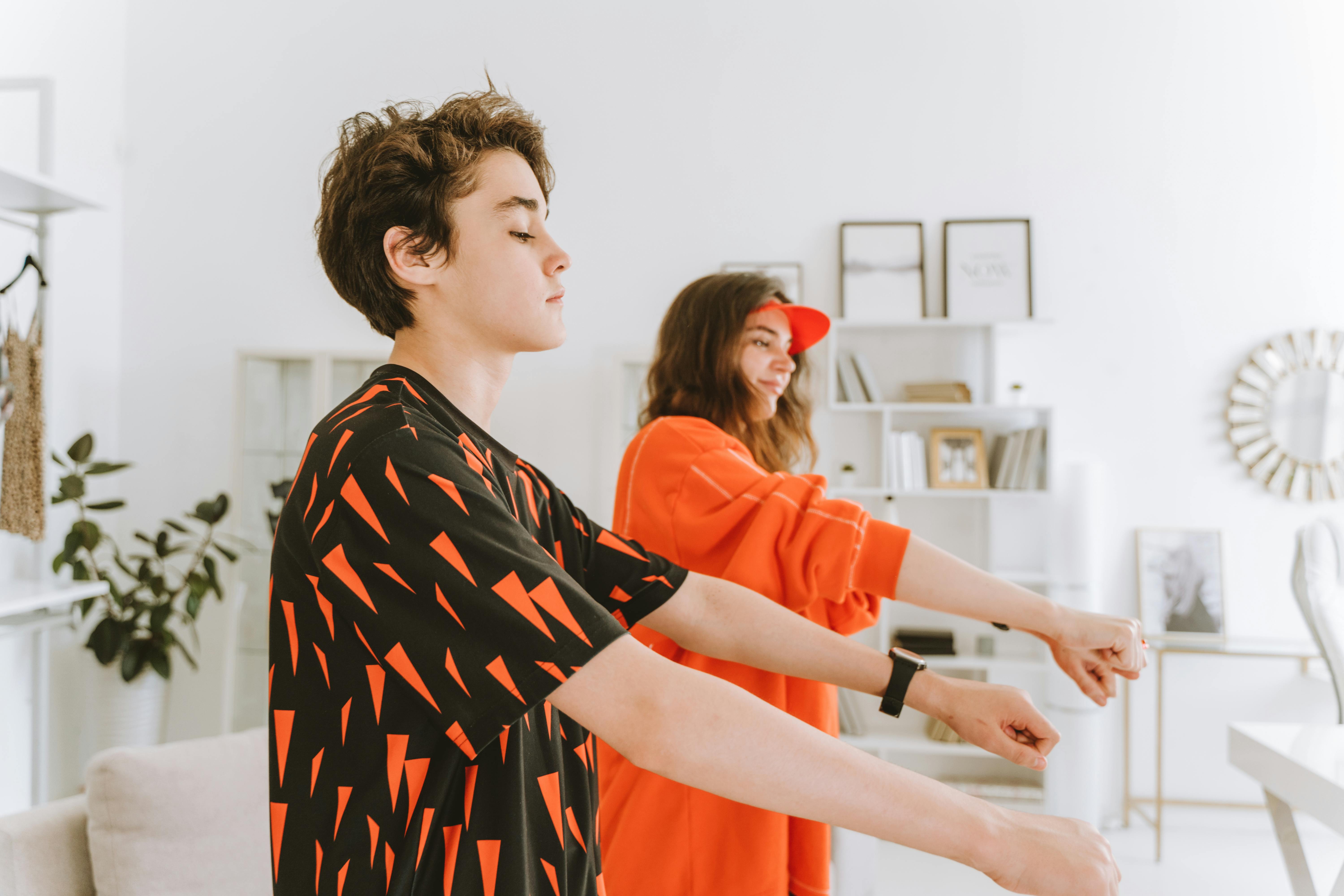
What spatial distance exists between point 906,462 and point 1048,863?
294cm

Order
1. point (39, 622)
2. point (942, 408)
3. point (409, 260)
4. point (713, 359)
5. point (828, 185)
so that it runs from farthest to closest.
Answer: point (828, 185) → point (942, 408) → point (39, 622) → point (713, 359) → point (409, 260)

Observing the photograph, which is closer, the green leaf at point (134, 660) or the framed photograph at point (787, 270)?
the green leaf at point (134, 660)

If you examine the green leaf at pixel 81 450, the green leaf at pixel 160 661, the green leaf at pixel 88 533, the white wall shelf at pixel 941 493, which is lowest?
the green leaf at pixel 160 661

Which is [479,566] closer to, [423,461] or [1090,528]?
[423,461]

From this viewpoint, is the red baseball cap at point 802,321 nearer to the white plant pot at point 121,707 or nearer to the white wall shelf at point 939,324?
the white wall shelf at point 939,324

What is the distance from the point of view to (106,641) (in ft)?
10.3

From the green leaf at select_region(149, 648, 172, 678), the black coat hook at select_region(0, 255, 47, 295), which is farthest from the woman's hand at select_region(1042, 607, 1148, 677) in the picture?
the green leaf at select_region(149, 648, 172, 678)

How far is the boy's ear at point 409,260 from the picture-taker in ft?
2.64

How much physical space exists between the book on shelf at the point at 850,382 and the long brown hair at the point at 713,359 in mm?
1914

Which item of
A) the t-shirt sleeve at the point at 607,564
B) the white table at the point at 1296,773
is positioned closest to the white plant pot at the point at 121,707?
the t-shirt sleeve at the point at 607,564

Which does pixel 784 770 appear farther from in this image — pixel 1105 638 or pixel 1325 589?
pixel 1325 589

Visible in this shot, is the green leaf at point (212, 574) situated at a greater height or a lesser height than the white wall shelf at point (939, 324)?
lesser

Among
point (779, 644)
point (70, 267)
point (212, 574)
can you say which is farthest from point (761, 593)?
point (70, 267)

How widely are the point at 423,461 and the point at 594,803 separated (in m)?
0.43
